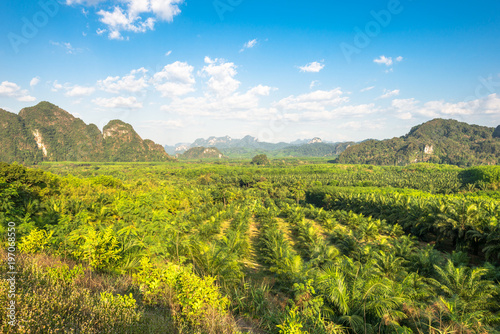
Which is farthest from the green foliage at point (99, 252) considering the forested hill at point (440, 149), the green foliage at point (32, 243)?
the forested hill at point (440, 149)

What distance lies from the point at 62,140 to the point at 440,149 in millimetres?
249855

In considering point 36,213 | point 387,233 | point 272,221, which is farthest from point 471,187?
point 36,213

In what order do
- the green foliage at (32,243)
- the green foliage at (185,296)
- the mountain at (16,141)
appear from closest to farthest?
1. the green foliage at (185,296)
2. the green foliage at (32,243)
3. the mountain at (16,141)

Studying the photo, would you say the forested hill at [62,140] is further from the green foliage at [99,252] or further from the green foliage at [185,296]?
the green foliage at [185,296]

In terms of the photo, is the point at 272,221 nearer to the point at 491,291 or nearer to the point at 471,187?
the point at 491,291

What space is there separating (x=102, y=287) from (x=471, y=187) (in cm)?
6504

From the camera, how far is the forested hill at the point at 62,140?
116625 mm

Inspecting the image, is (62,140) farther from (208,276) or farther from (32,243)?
(208,276)

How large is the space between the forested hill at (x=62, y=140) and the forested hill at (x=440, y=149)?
482ft

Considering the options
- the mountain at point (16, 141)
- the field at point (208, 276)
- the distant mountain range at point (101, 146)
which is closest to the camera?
the field at point (208, 276)

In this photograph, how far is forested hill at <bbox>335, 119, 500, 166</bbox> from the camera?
138m

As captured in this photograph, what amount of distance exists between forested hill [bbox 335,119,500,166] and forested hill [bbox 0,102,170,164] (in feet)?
482

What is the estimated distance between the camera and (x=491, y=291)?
877cm

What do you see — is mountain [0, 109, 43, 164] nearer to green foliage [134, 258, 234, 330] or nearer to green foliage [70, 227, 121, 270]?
green foliage [70, 227, 121, 270]
